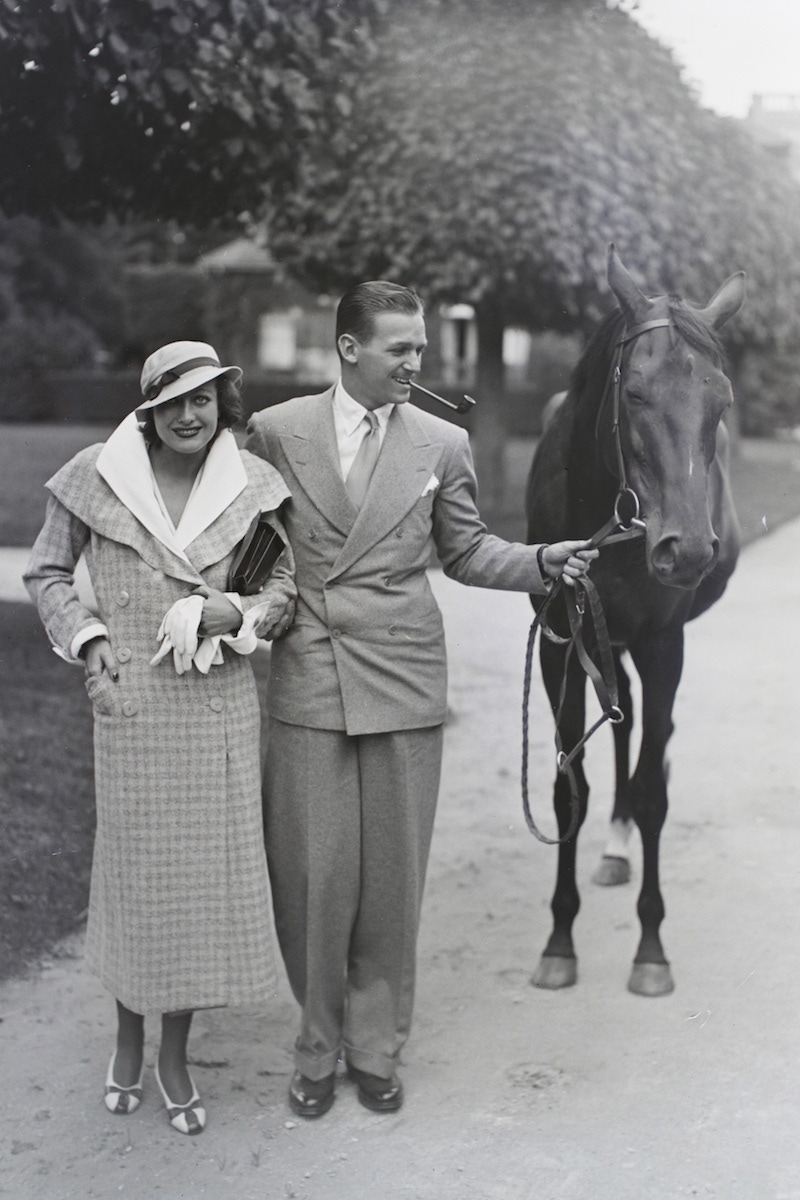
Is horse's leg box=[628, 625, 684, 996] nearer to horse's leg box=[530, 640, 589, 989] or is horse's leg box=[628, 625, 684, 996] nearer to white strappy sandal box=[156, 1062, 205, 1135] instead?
horse's leg box=[530, 640, 589, 989]

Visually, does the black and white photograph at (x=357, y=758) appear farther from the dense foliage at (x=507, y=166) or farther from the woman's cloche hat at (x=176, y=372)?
the dense foliage at (x=507, y=166)

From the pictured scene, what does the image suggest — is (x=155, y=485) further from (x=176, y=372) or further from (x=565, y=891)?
(x=565, y=891)

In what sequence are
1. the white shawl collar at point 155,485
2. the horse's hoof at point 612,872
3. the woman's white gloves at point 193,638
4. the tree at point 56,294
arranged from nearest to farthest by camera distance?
1. the woman's white gloves at point 193,638
2. the white shawl collar at point 155,485
3. the horse's hoof at point 612,872
4. the tree at point 56,294

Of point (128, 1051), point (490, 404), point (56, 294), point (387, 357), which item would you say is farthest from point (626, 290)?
point (56, 294)

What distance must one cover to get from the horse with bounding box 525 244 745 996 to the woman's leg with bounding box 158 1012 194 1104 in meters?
1.22

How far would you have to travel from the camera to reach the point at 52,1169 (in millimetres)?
2744

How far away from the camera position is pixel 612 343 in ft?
11.1

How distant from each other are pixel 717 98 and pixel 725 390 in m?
2.17

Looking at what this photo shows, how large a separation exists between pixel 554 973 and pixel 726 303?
1.99 metres

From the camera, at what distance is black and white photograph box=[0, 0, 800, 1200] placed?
2.82 metres

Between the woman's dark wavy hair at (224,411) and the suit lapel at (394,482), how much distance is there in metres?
0.32

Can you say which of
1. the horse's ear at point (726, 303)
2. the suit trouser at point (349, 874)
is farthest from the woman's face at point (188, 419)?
the horse's ear at point (726, 303)

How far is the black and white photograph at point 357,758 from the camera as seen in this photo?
9.25ft

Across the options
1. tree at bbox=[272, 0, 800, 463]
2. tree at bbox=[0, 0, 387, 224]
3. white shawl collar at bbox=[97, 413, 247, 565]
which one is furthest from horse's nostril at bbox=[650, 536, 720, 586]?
tree at bbox=[272, 0, 800, 463]
